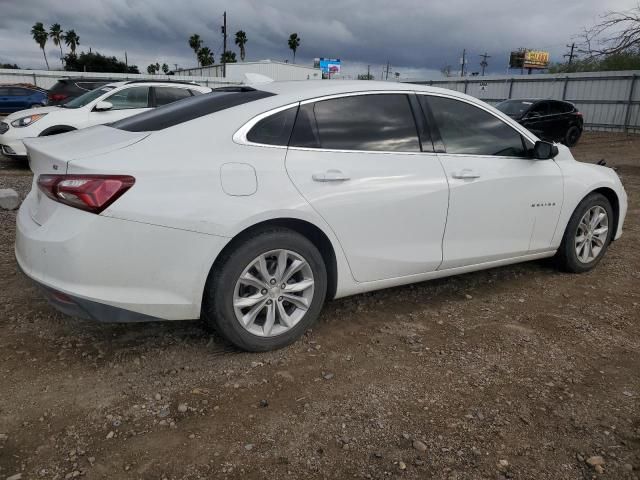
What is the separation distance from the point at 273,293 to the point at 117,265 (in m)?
0.88

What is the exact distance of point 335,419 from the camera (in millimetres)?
2467

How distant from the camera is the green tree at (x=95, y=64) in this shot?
6103 centimetres

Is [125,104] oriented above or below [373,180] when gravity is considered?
above

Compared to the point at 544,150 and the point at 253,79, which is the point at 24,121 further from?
the point at 544,150

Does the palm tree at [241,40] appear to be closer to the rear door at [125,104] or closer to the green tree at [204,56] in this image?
the green tree at [204,56]

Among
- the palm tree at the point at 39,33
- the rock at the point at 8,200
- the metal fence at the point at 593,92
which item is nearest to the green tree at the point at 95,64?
the palm tree at the point at 39,33

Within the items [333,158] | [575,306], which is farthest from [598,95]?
[333,158]

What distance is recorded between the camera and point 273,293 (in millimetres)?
2979

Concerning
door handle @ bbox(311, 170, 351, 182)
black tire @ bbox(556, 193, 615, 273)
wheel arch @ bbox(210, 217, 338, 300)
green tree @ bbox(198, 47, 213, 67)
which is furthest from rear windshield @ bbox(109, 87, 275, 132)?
green tree @ bbox(198, 47, 213, 67)

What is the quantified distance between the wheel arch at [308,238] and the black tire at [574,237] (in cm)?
238

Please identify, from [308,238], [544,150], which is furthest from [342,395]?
[544,150]

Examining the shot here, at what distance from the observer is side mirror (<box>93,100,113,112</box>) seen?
9133 millimetres

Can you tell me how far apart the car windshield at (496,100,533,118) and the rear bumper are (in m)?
14.5

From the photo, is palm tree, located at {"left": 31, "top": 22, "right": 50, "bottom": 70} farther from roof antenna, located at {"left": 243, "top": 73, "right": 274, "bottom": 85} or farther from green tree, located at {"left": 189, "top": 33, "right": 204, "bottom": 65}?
roof antenna, located at {"left": 243, "top": 73, "right": 274, "bottom": 85}
